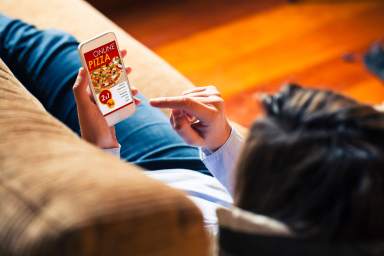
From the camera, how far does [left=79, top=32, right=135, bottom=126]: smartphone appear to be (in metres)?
0.96

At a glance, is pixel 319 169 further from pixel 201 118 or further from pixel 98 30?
pixel 98 30

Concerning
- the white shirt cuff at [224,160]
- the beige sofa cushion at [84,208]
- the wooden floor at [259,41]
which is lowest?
the wooden floor at [259,41]

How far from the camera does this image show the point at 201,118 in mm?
957

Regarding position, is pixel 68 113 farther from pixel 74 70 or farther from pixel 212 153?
pixel 212 153

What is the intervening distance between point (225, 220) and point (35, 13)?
923 mm

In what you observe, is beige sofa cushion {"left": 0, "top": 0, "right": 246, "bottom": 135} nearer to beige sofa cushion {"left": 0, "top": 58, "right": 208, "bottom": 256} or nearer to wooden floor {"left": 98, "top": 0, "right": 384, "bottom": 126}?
beige sofa cushion {"left": 0, "top": 58, "right": 208, "bottom": 256}

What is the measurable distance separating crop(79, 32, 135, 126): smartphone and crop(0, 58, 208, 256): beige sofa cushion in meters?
0.37

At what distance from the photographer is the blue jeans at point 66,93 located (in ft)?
3.57

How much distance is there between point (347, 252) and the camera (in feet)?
1.75

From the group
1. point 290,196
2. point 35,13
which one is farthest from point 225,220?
point 35,13

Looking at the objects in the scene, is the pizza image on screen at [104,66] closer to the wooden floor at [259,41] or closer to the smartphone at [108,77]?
the smartphone at [108,77]

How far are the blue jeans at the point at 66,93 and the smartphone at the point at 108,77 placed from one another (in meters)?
0.10

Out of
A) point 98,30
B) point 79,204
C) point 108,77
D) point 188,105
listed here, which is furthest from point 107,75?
point 79,204

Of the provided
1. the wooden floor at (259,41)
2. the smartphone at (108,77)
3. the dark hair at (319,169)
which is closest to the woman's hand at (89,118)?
the smartphone at (108,77)
